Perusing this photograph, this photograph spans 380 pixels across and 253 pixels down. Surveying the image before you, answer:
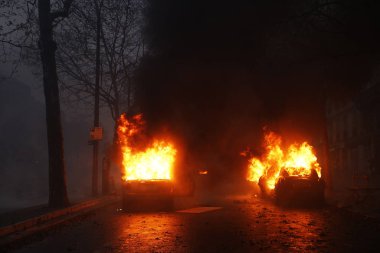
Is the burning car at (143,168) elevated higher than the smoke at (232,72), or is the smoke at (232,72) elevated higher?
the smoke at (232,72)

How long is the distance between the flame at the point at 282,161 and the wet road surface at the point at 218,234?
4.42 meters

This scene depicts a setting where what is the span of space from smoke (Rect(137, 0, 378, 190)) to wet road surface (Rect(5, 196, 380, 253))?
19.2 ft

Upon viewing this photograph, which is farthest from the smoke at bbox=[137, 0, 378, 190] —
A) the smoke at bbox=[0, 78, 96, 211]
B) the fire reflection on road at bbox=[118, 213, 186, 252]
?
the smoke at bbox=[0, 78, 96, 211]

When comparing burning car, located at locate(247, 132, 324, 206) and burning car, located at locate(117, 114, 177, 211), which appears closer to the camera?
burning car, located at locate(117, 114, 177, 211)

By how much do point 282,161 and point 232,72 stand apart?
7322 millimetres

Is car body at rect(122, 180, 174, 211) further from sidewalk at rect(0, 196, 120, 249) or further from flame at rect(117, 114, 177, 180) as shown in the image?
sidewalk at rect(0, 196, 120, 249)

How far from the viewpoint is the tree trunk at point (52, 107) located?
1836cm

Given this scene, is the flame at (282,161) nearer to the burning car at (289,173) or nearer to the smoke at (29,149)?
the burning car at (289,173)

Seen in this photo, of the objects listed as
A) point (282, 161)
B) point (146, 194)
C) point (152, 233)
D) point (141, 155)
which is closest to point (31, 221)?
point (152, 233)

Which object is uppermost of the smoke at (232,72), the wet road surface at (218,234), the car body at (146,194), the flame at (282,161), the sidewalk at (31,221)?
the smoke at (232,72)

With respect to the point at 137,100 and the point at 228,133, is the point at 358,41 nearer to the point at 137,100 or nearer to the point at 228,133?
the point at 137,100

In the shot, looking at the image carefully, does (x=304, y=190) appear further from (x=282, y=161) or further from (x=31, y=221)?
(x=31, y=221)

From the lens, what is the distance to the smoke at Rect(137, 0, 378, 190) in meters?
18.2

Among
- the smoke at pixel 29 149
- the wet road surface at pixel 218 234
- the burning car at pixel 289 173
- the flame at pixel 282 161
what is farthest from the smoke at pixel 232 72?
the smoke at pixel 29 149
